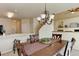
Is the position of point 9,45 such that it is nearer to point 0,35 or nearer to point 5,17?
point 0,35

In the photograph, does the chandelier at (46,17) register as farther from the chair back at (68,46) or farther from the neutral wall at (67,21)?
the chair back at (68,46)

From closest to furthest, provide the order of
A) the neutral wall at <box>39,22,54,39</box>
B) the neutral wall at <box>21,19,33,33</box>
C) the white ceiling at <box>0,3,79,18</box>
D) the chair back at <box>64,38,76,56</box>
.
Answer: the white ceiling at <box>0,3,79,18</box> < the chair back at <box>64,38,76,56</box> < the neutral wall at <box>21,19,33,33</box> < the neutral wall at <box>39,22,54,39</box>

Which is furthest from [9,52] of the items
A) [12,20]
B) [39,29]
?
[39,29]

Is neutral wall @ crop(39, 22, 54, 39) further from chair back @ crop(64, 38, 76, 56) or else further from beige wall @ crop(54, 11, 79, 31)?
chair back @ crop(64, 38, 76, 56)

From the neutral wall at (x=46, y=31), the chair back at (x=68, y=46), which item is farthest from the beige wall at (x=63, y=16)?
the chair back at (x=68, y=46)

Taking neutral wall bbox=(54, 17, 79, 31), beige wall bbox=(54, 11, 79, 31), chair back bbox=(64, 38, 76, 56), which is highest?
beige wall bbox=(54, 11, 79, 31)

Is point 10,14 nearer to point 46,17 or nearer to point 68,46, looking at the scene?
point 46,17

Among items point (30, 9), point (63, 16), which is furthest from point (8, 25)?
point (63, 16)

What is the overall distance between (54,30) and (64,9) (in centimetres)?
58

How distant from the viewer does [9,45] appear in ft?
7.50

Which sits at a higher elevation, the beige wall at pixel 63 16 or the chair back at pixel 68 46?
the beige wall at pixel 63 16

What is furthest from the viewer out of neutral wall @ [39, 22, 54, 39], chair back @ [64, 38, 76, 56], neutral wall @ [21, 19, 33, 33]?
neutral wall @ [39, 22, 54, 39]

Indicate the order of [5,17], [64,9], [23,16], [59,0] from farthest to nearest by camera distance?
1. [64,9]
2. [23,16]
3. [5,17]
4. [59,0]

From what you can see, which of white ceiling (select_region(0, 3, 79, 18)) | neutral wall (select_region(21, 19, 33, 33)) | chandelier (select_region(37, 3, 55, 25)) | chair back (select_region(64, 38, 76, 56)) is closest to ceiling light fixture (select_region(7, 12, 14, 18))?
white ceiling (select_region(0, 3, 79, 18))
